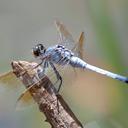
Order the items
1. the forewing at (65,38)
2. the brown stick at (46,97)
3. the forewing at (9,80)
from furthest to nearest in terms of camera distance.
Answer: the forewing at (65,38) → the forewing at (9,80) → the brown stick at (46,97)

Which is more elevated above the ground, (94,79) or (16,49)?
(16,49)

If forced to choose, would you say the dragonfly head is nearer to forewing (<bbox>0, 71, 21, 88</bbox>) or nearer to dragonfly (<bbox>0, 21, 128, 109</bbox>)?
dragonfly (<bbox>0, 21, 128, 109</bbox>)

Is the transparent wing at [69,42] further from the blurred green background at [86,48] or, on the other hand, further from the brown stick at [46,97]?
the brown stick at [46,97]

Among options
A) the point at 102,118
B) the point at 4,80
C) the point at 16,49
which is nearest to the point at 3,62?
the point at 16,49

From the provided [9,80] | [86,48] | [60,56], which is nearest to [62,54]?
[60,56]

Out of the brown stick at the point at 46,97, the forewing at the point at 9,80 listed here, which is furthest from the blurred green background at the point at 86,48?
the brown stick at the point at 46,97

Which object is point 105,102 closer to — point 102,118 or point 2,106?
point 102,118
